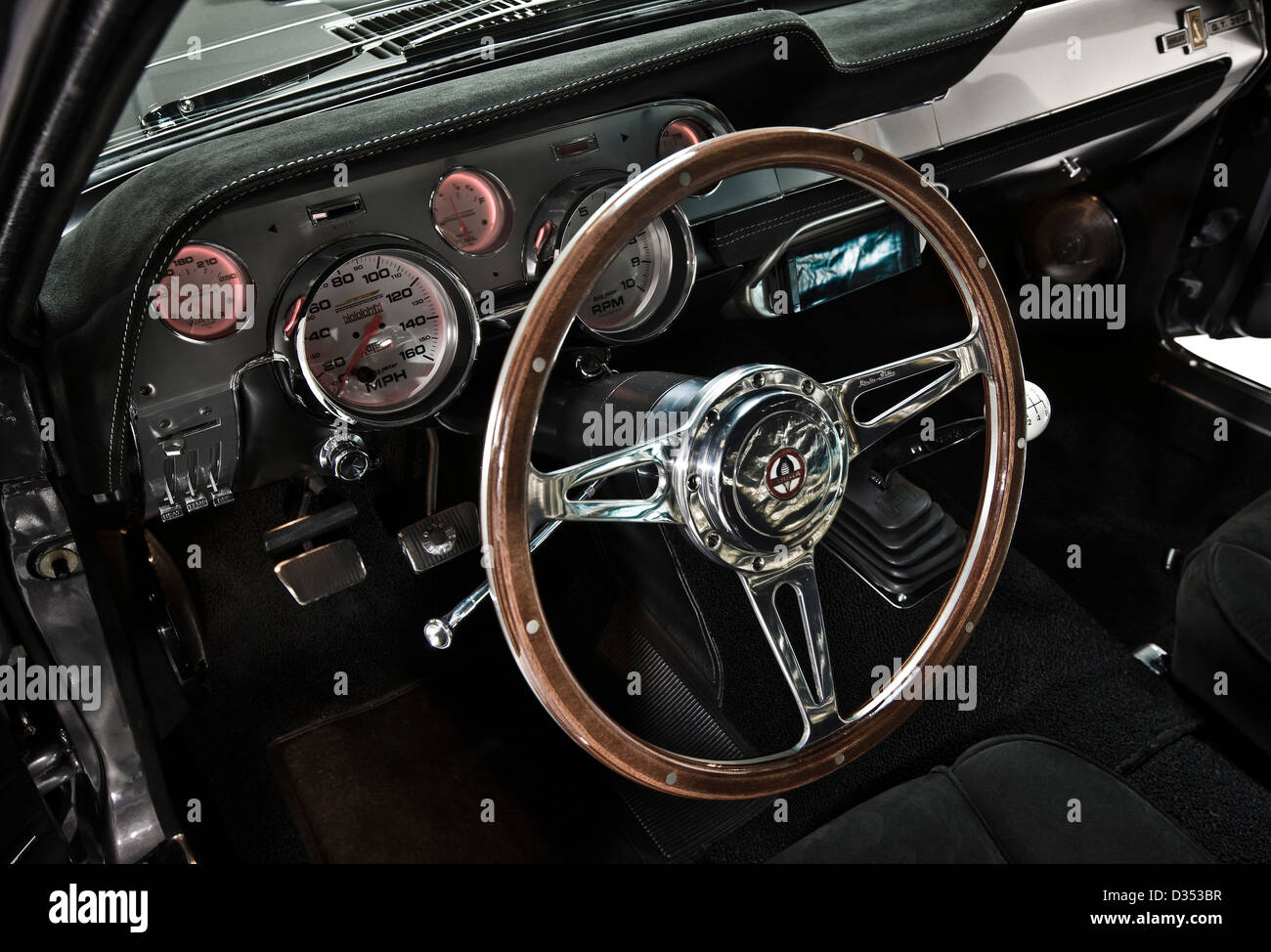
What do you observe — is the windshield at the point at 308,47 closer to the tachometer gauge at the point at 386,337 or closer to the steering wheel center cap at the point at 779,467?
the tachometer gauge at the point at 386,337

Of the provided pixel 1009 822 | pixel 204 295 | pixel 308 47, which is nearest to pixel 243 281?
pixel 204 295

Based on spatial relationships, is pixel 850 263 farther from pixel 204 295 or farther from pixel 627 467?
pixel 204 295

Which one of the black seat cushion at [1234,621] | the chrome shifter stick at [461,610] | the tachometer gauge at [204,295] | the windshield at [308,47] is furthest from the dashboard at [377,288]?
the black seat cushion at [1234,621]

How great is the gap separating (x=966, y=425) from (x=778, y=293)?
494 millimetres

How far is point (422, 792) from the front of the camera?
1.90 meters

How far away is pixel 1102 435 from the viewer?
2.47 m

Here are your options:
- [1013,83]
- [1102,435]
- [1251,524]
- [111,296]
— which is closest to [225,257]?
[111,296]

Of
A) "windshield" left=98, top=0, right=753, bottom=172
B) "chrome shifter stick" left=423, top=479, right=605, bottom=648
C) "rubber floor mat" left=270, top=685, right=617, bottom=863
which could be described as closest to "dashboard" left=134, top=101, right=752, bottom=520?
"windshield" left=98, top=0, right=753, bottom=172

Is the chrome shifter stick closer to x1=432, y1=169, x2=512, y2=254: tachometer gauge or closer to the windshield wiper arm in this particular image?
x1=432, y1=169, x2=512, y2=254: tachometer gauge

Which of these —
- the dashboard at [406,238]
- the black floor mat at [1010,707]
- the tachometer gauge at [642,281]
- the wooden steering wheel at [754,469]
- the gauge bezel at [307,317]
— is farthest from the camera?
the black floor mat at [1010,707]

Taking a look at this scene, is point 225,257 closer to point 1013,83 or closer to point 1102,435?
point 1013,83

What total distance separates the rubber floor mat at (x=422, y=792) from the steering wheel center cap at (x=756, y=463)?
100 cm

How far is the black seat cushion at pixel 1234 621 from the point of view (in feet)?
5.14

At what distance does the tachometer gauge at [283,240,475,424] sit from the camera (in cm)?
133
